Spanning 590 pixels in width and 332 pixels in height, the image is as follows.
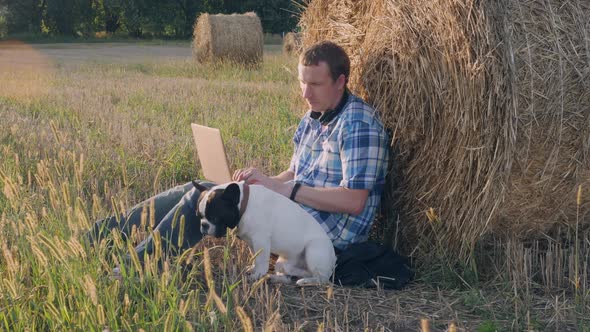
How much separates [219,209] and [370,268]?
102 centimetres

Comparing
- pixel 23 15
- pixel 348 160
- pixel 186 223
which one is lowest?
pixel 23 15

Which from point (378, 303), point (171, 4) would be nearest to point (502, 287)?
point (378, 303)

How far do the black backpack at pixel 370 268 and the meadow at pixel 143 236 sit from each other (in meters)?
0.09

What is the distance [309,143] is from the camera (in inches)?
195

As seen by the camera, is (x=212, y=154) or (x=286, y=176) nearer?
(x=212, y=154)

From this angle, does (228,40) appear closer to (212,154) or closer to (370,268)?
(212,154)

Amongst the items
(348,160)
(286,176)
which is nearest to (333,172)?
(348,160)

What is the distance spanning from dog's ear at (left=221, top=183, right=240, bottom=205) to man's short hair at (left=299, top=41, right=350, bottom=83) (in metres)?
0.95

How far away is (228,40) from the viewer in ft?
62.4

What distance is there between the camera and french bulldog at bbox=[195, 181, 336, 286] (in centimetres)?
408

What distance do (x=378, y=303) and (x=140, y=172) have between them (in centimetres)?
282

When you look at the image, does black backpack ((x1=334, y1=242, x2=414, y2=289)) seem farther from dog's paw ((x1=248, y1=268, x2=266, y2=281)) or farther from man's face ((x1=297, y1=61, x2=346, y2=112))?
man's face ((x1=297, y1=61, x2=346, y2=112))

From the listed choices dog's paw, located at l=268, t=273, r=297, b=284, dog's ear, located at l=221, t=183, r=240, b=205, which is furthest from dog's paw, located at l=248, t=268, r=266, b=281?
dog's ear, located at l=221, t=183, r=240, b=205

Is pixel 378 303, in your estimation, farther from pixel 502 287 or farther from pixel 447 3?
pixel 447 3
